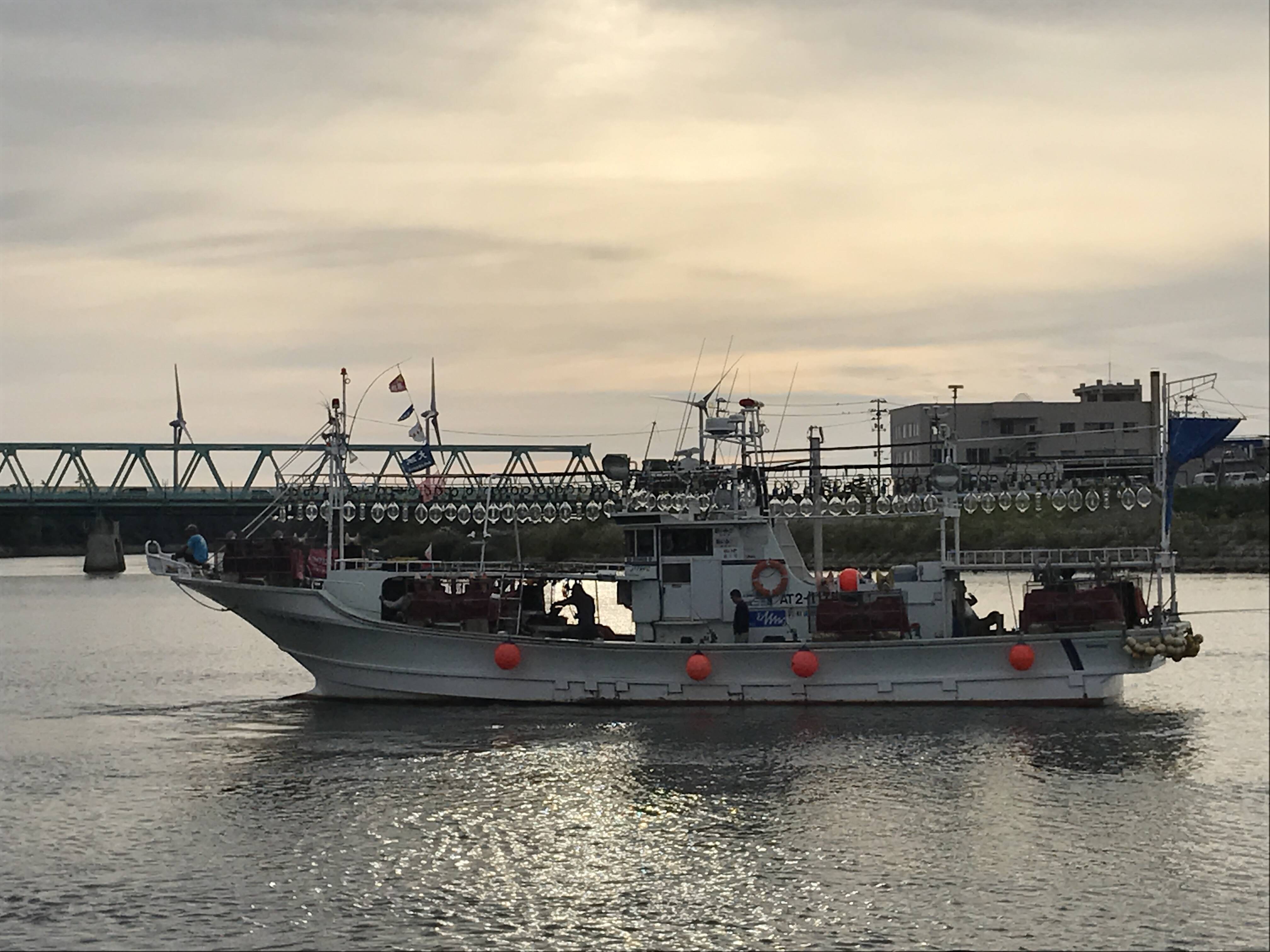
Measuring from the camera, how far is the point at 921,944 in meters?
22.5

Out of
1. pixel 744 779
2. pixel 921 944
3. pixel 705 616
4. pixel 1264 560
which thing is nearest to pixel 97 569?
pixel 1264 560

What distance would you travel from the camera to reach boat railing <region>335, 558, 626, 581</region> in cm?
4228

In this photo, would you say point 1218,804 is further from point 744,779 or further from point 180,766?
point 180,766

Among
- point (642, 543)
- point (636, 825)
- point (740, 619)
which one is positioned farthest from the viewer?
point (642, 543)

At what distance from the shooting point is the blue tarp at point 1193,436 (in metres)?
35.8

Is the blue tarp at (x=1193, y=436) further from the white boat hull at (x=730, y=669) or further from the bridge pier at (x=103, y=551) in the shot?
the bridge pier at (x=103, y=551)

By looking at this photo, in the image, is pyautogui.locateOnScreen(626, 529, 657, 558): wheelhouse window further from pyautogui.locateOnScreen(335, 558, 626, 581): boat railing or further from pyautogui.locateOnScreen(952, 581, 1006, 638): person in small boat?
pyautogui.locateOnScreen(952, 581, 1006, 638): person in small boat

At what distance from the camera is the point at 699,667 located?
4028 centimetres

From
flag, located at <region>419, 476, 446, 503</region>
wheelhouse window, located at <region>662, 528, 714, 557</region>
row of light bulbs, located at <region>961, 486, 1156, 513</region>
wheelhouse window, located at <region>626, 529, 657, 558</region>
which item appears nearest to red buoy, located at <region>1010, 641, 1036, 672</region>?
row of light bulbs, located at <region>961, 486, 1156, 513</region>

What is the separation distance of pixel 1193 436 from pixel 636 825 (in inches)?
632

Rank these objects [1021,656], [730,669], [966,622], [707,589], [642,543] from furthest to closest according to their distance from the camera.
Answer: [642,543] → [707,589] → [966,622] → [730,669] → [1021,656]

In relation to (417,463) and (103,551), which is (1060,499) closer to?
(417,463)

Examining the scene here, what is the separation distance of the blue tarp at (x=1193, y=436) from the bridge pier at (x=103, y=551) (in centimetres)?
10225

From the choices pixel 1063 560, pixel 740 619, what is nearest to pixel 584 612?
pixel 740 619
